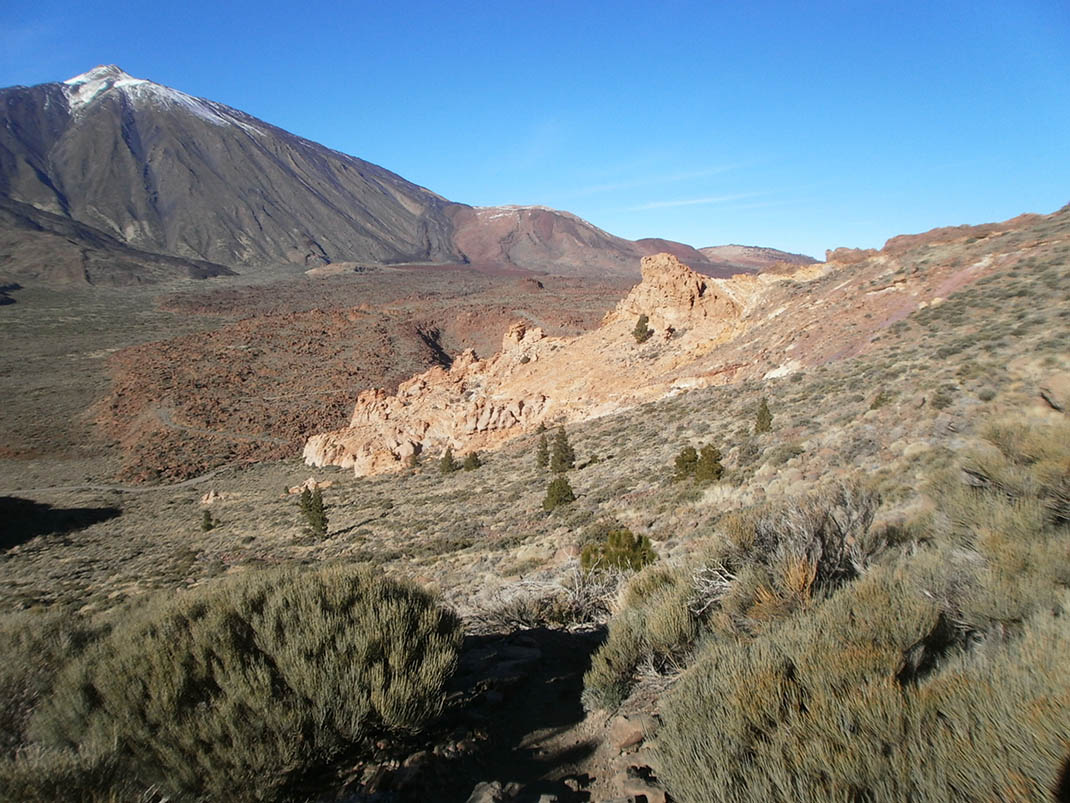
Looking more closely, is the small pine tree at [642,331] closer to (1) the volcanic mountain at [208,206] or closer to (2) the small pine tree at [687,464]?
(2) the small pine tree at [687,464]

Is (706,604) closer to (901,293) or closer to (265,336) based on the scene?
(901,293)

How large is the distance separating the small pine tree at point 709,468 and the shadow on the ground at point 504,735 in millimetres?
7253

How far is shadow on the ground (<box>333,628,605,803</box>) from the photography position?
3.28 meters

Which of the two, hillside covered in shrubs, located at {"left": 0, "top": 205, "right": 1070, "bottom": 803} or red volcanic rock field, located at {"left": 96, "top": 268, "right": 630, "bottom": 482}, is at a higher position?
red volcanic rock field, located at {"left": 96, "top": 268, "right": 630, "bottom": 482}

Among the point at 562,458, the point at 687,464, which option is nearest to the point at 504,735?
the point at 687,464

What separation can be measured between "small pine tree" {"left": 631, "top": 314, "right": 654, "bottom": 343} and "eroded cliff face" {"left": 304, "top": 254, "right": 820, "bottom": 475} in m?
0.26

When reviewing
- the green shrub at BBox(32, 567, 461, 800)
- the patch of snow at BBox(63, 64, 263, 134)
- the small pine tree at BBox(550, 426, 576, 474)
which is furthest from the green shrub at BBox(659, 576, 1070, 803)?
the patch of snow at BBox(63, 64, 263, 134)

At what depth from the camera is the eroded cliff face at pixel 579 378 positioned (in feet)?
83.1

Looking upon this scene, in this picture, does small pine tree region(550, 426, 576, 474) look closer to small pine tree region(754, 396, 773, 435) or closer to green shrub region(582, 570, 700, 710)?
small pine tree region(754, 396, 773, 435)

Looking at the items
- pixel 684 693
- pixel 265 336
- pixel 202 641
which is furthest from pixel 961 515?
pixel 265 336

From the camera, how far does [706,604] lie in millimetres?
4426

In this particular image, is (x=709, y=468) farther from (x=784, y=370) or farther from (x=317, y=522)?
→ (x=317, y=522)

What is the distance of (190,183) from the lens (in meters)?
140

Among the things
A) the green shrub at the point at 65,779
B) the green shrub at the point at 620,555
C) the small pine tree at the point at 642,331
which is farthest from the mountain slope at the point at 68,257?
the green shrub at the point at 65,779
